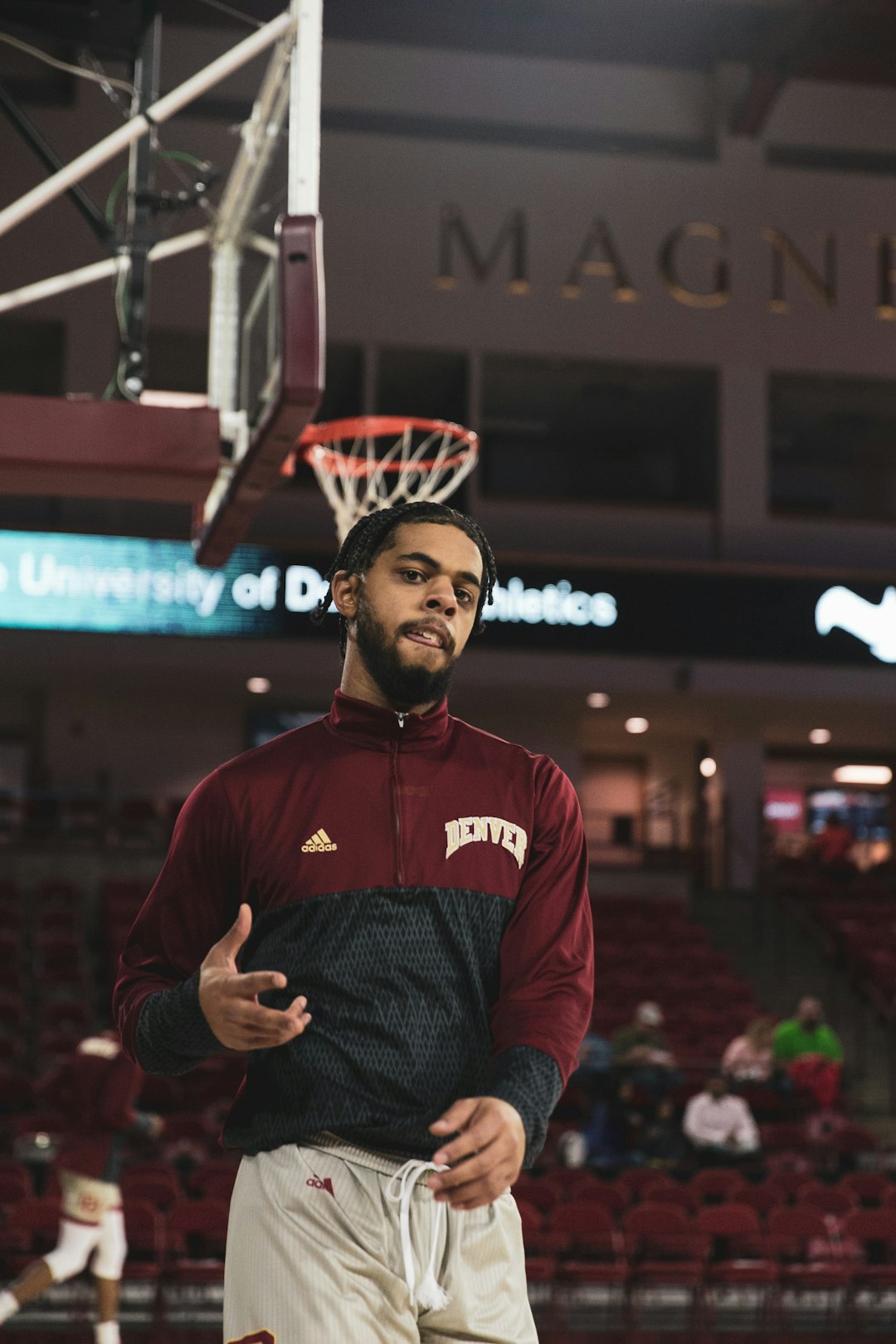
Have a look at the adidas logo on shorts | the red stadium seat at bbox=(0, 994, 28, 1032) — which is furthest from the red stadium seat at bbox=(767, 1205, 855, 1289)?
the adidas logo on shorts

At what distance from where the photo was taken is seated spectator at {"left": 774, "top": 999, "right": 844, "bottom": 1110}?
1280cm

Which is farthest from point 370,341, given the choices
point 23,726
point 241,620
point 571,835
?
point 571,835

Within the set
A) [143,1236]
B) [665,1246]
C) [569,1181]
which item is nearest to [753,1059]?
[569,1181]

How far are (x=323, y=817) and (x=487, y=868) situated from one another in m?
0.24

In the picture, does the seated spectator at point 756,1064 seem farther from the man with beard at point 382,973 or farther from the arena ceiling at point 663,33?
the arena ceiling at point 663,33

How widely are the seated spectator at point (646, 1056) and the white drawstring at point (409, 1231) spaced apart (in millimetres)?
10066

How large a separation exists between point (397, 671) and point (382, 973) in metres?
0.43

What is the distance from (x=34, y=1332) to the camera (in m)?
8.90

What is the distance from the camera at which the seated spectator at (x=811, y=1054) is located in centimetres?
1280

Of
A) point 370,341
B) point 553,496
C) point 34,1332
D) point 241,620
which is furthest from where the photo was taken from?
point 553,496

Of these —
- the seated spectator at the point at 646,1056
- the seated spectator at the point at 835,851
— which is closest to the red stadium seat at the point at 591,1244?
the seated spectator at the point at 646,1056

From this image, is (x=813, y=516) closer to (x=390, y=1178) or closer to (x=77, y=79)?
(x=77, y=79)

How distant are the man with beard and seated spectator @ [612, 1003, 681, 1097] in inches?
392

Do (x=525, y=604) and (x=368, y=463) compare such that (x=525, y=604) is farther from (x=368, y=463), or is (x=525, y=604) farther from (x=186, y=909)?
(x=186, y=909)
